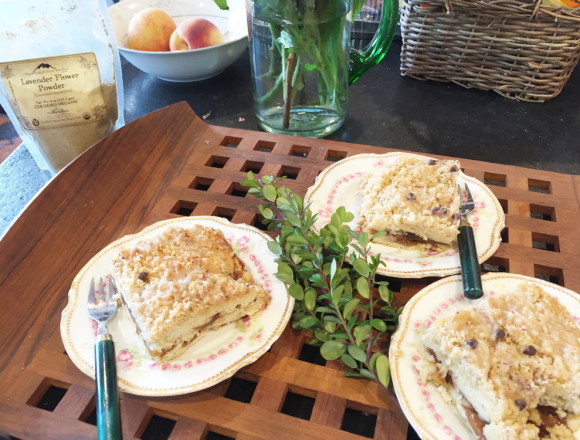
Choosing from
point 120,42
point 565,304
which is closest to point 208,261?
point 565,304

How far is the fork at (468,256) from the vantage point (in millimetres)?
757

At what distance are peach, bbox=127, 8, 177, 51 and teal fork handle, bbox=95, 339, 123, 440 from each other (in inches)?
42.0

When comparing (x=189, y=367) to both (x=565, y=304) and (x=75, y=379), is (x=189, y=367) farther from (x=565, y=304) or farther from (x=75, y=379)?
(x=565, y=304)

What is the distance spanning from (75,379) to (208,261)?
277mm

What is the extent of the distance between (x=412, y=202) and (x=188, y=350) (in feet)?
1.67

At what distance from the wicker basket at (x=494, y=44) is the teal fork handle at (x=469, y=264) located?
749 millimetres

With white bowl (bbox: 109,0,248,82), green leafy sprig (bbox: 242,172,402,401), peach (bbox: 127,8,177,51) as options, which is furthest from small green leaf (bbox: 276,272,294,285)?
peach (bbox: 127,8,177,51)

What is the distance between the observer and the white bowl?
1373 millimetres

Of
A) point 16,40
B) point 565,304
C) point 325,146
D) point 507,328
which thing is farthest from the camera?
point 325,146

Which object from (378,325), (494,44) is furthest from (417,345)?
(494,44)

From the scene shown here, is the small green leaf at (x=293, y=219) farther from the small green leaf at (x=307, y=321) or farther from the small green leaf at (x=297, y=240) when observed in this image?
the small green leaf at (x=307, y=321)

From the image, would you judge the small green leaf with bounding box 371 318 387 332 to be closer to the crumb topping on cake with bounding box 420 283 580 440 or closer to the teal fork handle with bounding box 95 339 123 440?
the crumb topping on cake with bounding box 420 283 580 440

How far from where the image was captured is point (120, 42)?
4.84 feet

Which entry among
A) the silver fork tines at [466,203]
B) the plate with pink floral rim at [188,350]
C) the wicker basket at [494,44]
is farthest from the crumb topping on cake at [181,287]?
the wicker basket at [494,44]
